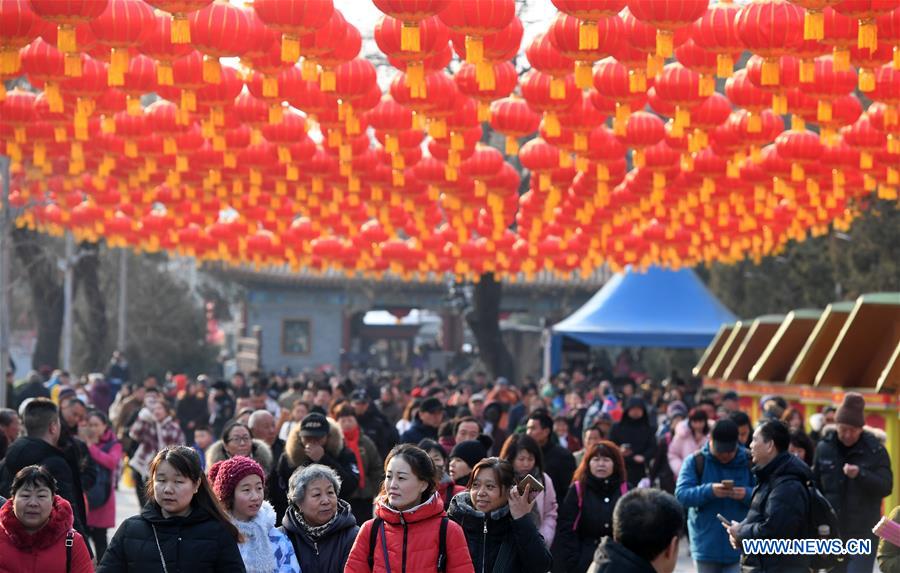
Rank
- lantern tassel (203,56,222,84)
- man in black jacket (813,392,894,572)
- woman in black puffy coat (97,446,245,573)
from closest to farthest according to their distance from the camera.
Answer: woman in black puffy coat (97,446,245,573), man in black jacket (813,392,894,572), lantern tassel (203,56,222,84)

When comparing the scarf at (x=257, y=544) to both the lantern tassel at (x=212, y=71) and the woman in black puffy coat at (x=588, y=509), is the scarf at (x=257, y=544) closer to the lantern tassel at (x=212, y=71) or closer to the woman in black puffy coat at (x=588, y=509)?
the woman in black puffy coat at (x=588, y=509)

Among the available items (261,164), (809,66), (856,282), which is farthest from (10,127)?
(856,282)

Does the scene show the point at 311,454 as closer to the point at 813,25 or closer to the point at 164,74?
the point at 164,74

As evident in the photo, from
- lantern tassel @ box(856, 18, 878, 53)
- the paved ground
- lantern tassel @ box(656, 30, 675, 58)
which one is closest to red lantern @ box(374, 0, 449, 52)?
lantern tassel @ box(656, 30, 675, 58)

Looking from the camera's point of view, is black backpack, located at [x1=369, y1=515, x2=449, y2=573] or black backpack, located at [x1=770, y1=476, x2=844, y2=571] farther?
black backpack, located at [x1=770, y1=476, x2=844, y2=571]

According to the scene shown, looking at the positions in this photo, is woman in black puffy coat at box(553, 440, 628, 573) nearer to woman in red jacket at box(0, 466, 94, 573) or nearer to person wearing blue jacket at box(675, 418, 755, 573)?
person wearing blue jacket at box(675, 418, 755, 573)

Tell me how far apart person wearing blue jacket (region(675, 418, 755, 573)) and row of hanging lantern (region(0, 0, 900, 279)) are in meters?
2.87

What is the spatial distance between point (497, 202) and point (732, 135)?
14.8 feet

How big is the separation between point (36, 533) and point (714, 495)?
4689 millimetres

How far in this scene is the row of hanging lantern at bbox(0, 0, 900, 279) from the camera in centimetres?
1175

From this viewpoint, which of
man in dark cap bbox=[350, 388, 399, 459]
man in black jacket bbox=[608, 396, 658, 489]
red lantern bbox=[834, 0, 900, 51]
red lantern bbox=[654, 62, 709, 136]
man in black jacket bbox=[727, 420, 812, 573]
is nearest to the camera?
man in black jacket bbox=[727, 420, 812, 573]

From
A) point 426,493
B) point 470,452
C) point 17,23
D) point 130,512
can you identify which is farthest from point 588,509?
point 130,512

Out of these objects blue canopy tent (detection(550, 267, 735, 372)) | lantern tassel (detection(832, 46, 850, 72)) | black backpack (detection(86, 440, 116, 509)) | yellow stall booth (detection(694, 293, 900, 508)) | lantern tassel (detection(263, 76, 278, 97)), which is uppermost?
lantern tassel (detection(263, 76, 278, 97))

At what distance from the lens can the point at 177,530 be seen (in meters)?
6.70
